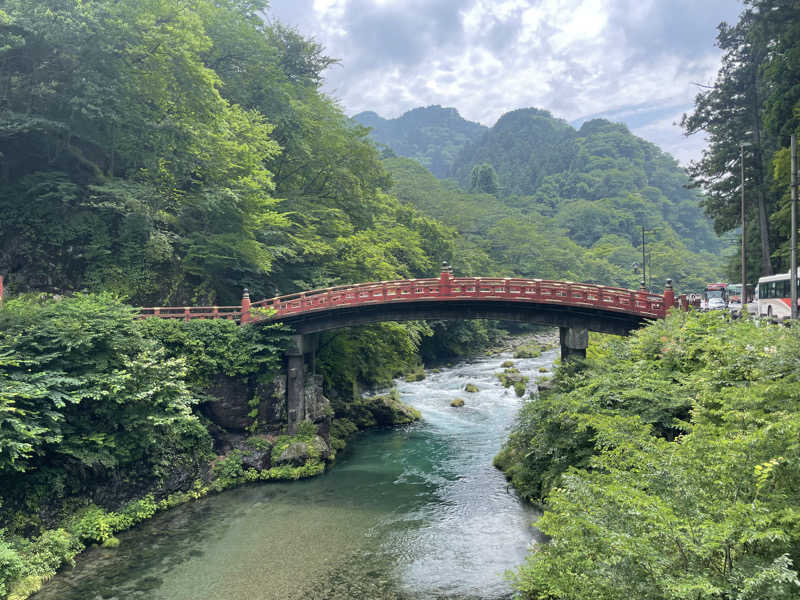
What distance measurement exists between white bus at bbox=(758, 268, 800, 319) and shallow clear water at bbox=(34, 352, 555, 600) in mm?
16240

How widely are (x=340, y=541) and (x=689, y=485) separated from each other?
1188 centimetres

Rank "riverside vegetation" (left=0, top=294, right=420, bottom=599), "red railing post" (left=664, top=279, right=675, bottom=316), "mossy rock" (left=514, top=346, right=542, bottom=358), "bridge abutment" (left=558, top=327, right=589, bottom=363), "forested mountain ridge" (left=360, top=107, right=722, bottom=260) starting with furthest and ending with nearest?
1. "forested mountain ridge" (left=360, top=107, right=722, bottom=260)
2. "mossy rock" (left=514, top=346, right=542, bottom=358)
3. "bridge abutment" (left=558, top=327, right=589, bottom=363)
4. "red railing post" (left=664, top=279, right=675, bottom=316)
5. "riverside vegetation" (left=0, top=294, right=420, bottom=599)

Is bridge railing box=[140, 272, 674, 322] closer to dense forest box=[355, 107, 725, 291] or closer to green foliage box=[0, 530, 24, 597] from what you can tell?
green foliage box=[0, 530, 24, 597]

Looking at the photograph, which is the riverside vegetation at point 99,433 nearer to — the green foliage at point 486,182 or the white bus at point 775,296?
the white bus at point 775,296

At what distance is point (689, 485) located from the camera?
794 cm

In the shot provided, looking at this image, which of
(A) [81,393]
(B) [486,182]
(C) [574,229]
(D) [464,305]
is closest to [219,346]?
(A) [81,393]

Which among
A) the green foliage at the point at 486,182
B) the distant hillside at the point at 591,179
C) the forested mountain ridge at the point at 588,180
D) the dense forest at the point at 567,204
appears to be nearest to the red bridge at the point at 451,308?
the dense forest at the point at 567,204

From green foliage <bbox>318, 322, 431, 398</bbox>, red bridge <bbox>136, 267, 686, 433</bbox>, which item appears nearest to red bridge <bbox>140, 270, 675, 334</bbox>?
red bridge <bbox>136, 267, 686, 433</bbox>

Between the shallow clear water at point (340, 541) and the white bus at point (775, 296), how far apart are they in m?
16.2

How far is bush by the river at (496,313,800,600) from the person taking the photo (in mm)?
6637

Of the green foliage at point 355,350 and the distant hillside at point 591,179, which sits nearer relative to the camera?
the green foliage at point 355,350

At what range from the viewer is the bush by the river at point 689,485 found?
21.8 ft

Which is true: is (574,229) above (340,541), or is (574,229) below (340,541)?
above

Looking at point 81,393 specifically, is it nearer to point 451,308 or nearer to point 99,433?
point 99,433
